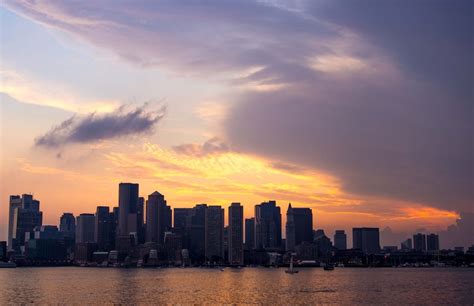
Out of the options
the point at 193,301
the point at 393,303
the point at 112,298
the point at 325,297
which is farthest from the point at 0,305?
the point at 393,303

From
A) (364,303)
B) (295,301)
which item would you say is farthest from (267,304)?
(364,303)

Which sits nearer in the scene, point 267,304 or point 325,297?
point 267,304

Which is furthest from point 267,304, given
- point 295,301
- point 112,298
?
point 112,298

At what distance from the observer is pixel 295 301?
6043 inches

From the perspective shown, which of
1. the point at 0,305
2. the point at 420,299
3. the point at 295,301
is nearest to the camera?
the point at 0,305

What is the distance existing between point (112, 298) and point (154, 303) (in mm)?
18405

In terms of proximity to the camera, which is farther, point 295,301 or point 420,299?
point 420,299

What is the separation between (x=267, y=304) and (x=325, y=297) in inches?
1121

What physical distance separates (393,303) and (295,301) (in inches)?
950

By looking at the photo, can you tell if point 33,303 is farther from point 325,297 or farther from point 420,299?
point 420,299

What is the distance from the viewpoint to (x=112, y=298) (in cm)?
16100

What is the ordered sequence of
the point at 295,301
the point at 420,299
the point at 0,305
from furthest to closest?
the point at 420,299
the point at 295,301
the point at 0,305

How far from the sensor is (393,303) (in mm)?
152000

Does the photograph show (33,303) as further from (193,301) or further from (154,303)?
(193,301)
